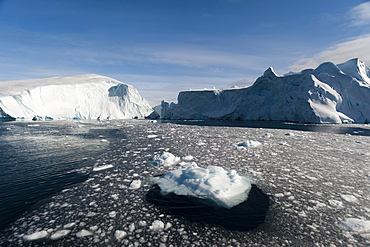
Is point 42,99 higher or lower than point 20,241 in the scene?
higher

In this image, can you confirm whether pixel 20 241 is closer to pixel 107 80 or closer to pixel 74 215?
pixel 74 215

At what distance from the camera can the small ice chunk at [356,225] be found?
2475mm

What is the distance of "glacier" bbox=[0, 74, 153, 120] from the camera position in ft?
86.7

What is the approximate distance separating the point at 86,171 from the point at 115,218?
2.54 meters

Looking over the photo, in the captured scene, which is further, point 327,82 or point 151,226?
point 327,82

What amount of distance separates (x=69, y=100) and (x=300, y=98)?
1458 inches

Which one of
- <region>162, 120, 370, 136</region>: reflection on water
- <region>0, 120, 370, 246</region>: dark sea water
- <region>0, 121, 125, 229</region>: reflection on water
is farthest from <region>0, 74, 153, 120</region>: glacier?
<region>0, 120, 370, 246</region>: dark sea water

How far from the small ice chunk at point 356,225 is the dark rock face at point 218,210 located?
1020mm

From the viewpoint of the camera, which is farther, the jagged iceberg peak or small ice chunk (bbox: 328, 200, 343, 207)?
the jagged iceberg peak

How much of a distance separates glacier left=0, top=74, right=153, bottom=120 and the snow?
3207cm

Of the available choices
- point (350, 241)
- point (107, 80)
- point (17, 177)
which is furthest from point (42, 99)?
point (350, 241)

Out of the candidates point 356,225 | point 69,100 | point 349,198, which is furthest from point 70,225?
point 69,100

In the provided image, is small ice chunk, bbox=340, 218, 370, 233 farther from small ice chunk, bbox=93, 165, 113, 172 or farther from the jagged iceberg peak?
the jagged iceberg peak

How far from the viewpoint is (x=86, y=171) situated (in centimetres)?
472
